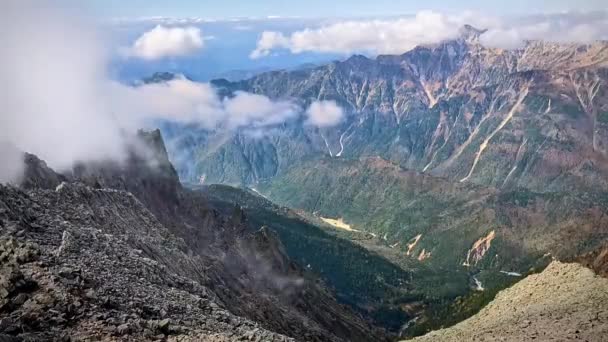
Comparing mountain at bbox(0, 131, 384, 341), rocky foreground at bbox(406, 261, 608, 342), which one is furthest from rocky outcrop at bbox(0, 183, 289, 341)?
rocky foreground at bbox(406, 261, 608, 342)

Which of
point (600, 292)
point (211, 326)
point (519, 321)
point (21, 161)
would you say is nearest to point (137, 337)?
point (211, 326)

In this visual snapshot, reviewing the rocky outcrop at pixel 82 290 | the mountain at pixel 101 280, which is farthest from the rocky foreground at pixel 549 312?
the rocky outcrop at pixel 82 290

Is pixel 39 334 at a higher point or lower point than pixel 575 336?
higher

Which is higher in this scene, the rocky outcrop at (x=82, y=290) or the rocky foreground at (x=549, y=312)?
the rocky outcrop at (x=82, y=290)

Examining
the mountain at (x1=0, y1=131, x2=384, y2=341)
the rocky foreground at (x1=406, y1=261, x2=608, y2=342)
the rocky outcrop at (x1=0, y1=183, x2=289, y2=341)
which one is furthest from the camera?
the rocky foreground at (x1=406, y1=261, x2=608, y2=342)

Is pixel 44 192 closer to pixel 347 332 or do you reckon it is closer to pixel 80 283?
pixel 80 283

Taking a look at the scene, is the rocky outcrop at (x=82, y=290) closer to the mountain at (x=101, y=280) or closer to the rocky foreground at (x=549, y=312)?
the mountain at (x=101, y=280)

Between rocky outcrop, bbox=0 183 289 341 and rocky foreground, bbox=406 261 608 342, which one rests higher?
rocky outcrop, bbox=0 183 289 341

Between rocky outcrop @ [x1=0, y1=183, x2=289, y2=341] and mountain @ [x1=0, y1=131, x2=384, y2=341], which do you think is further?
mountain @ [x1=0, y1=131, x2=384, y2=341]

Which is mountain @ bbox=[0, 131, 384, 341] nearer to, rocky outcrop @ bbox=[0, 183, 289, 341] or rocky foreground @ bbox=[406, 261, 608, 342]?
rocky outcrop @ bbox=[0, 183, 289, 341]
